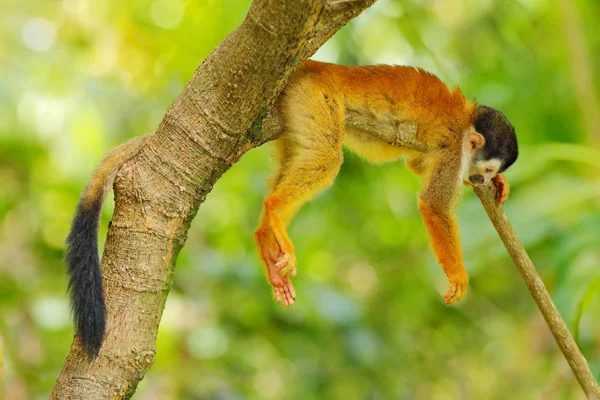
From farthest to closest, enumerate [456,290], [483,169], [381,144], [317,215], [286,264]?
[317,215], [483,169], [381,144], [456,290], [286,264]

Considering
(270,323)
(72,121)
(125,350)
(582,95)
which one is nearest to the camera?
(125,350)

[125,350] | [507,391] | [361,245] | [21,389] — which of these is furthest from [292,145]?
[507,391]

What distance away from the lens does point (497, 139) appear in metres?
2.67

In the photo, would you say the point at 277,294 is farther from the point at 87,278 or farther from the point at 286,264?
the point at 87,278

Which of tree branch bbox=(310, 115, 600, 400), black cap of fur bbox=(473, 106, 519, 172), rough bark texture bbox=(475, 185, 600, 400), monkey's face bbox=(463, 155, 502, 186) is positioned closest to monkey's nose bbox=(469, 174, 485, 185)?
monkey's face bbox=(463, 155, 502, 186)

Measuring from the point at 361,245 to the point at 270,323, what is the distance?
1137 mm

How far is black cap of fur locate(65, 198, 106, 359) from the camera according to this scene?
4.85 feet

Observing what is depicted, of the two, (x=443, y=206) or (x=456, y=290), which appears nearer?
(x=456, y=290)

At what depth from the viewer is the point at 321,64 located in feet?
7.74

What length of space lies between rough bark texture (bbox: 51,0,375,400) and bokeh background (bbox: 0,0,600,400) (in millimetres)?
1618

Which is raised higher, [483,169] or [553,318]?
[483,169]

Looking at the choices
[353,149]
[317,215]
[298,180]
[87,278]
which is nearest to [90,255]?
[87,278]

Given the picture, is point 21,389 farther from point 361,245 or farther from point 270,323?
point 361,245

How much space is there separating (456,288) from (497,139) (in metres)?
0.68
